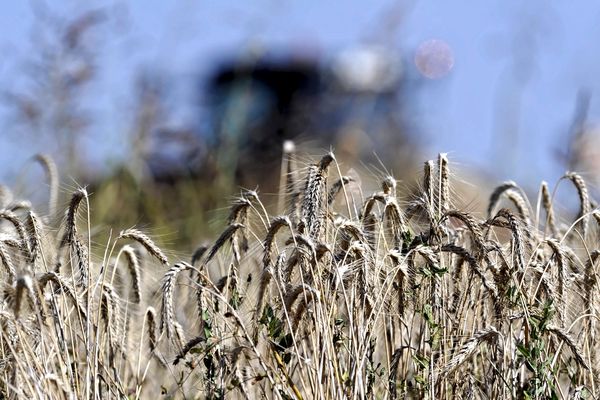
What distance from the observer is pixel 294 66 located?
52.9 ft

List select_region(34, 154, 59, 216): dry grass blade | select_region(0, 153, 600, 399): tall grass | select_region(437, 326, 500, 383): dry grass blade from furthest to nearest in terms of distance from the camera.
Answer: select_region(34, 154, 59, 216): dry grass blade
select_region(0, 153, 600, 399): tall grass
select_region(437, 326, 500, 383): dry grass blade

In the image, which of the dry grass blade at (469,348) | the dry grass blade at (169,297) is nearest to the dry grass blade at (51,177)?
the dry grass blade at (169,297)

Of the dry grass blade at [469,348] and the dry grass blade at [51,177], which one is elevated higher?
the dry grass blade at [51,177]

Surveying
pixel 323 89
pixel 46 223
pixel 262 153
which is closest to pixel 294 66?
pixel 323 89

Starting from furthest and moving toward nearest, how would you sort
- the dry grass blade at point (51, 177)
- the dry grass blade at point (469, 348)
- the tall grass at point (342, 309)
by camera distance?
the dry grass blade at point (51, 177) → the tall grass at point (342, 309) → the dry grass blade at point (469, 348)

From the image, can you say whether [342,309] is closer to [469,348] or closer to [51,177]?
[469,348]

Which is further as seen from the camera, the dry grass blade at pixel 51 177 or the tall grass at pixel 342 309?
the dry grass blade at pixel 51 177

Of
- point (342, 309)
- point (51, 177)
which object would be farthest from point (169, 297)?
point (51, 177)

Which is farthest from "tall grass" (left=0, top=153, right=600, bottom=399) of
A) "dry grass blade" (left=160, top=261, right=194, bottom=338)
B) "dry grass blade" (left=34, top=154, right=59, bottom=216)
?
"dry grass blade" (left=34, top=154, right=59, bottom=216)

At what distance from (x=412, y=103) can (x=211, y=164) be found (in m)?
2.23

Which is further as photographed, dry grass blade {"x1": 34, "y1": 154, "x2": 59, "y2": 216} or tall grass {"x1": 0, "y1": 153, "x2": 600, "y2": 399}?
dry grass blade {"x1": 34, "y1": 154, "x2": 59, "y2": 216}

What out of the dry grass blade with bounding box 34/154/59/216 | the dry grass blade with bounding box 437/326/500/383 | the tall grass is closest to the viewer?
the dry grass blade with bounding box 437/326/500/383

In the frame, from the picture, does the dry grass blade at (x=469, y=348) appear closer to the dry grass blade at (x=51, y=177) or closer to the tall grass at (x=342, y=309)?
the tall grass at (x=342, y=309)

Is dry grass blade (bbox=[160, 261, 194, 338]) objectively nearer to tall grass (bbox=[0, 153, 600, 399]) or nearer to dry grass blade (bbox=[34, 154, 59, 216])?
tall grass (bbox=[0, 153, 600, 399])
